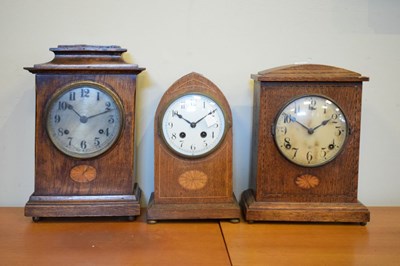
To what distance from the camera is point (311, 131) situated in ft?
3.69

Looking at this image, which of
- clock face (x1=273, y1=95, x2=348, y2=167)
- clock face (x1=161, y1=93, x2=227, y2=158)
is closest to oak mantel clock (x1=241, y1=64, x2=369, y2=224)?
clock face (x1=273, y1=95, x2=348, y2=167)

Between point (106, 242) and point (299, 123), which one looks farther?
point (299, 123)

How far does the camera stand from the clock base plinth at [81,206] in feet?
3.67

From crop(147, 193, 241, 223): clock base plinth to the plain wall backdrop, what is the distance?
0.19 m

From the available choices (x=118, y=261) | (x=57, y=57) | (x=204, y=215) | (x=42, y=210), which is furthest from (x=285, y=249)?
(x=57, y=57)

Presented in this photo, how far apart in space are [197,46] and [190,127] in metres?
0.28

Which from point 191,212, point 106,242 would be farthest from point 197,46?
point 106,242

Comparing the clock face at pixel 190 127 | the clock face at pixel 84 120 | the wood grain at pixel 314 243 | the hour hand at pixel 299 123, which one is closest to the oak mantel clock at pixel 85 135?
the clock face at pixel 84 120

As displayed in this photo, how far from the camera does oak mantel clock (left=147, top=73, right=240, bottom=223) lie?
113 centimetres

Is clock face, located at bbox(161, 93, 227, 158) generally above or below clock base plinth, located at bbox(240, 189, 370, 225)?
above

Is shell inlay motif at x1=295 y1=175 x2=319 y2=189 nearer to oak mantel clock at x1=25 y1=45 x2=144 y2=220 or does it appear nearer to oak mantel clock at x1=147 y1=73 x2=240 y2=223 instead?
oak mantel clock at x1=147 y1=73 x2=240 y2=223

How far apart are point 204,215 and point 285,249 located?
242mm

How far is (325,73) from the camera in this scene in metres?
1.12

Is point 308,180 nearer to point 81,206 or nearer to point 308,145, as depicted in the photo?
point 308,145
